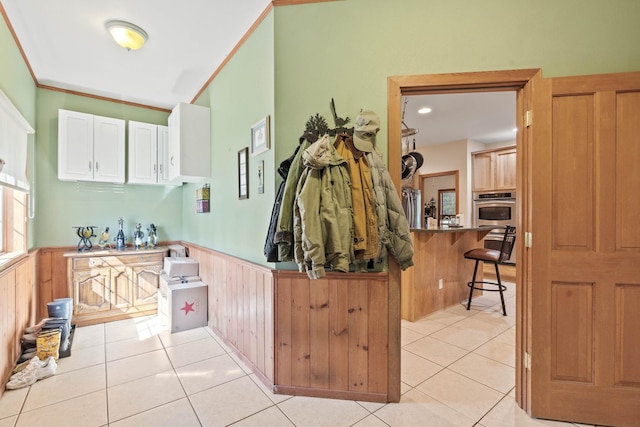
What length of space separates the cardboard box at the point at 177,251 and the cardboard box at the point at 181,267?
0.24m

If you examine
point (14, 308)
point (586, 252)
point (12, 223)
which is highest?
point (12, 223)

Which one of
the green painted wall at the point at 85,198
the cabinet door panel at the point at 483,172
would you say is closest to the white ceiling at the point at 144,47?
the green painted wall at the point at 85,198

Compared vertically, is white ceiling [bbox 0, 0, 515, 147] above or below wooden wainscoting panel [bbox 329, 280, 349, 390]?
above

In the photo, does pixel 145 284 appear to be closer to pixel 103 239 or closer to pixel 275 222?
pixel 103 239

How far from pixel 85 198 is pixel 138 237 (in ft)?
2.46

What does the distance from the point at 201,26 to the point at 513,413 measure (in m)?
3.43

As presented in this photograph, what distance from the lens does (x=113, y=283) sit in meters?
3.37

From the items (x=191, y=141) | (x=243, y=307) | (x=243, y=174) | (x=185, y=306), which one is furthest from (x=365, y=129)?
(x=185, y=306)

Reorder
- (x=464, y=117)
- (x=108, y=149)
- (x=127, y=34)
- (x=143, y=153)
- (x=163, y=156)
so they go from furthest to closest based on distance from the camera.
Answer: (x=464, y=117), (x=163, y=156), (x=143, y=153), (x=108, y=149), (x=127, y=34)

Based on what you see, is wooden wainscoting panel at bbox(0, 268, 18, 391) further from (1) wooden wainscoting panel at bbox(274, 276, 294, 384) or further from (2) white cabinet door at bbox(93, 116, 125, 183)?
(1) wooden wainscoting panel at bbox(274, 276, 294, 384)

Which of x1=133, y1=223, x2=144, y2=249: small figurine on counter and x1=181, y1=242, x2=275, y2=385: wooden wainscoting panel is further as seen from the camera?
x1=133, y1=223, x2=144, y2=249: small figurine on counter

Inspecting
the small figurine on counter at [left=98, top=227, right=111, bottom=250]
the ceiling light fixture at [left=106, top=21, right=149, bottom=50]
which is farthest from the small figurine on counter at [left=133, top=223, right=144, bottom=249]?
the ceiling light fixture at [left=106, top=21, right=149, bottom=50]

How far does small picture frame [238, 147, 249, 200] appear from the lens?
2.39 metres

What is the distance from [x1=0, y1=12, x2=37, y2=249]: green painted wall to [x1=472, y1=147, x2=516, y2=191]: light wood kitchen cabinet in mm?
6494
